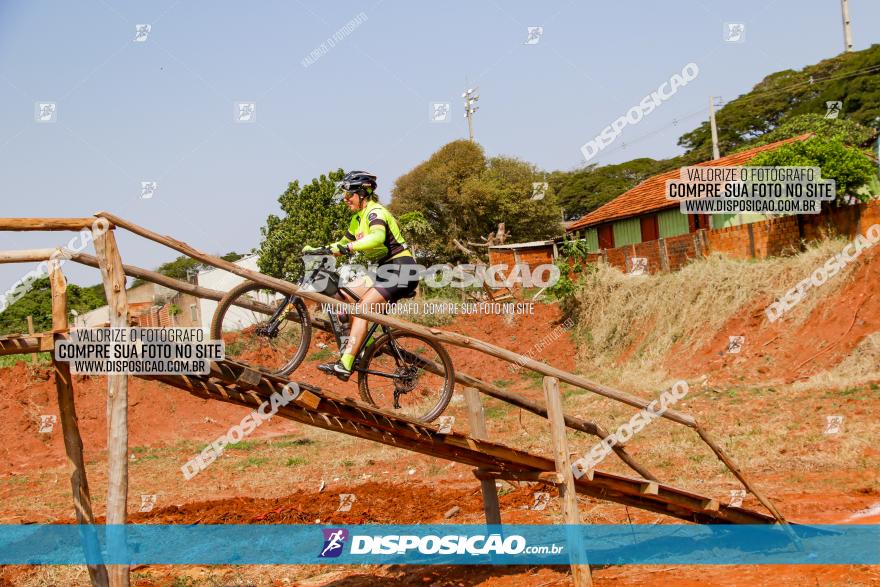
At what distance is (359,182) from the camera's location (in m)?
7.16

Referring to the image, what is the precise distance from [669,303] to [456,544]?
14.7m

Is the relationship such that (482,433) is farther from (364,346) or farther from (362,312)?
(362,312)

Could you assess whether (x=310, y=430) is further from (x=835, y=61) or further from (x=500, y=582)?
(x=835, y=61)

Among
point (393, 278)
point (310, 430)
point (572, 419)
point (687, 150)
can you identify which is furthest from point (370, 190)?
point (687, 150)

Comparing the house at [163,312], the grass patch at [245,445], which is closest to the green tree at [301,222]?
the house at [163,312]

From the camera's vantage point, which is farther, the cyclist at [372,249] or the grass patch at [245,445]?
the grass patch at [245,445]

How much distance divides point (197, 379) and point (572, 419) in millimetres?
3511

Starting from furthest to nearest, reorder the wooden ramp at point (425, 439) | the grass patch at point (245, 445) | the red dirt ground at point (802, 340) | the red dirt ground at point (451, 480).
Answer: the grass patch at point (245, 445), the red dirt ground at point (802, 340), the red dirt ground at point (451, 480), the wooden ramp at point (425, 439)

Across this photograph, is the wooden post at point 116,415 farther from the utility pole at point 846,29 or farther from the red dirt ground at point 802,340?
the utility pole at point 846,29

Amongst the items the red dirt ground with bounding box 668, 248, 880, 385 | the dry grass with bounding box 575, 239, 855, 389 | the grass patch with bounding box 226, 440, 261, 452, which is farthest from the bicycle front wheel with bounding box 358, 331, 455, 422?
the dry grass with bounding box 575, 239, 855, 389

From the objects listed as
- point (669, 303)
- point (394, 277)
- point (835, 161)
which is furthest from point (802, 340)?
point (394, 277)

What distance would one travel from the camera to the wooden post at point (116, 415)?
5.47 meters

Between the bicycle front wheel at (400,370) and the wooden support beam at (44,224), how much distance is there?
287 cm

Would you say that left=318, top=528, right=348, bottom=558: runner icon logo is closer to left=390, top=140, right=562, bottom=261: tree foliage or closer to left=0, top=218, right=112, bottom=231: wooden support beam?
left=0, top=218, right=112, bottom=231: wooden support beam
